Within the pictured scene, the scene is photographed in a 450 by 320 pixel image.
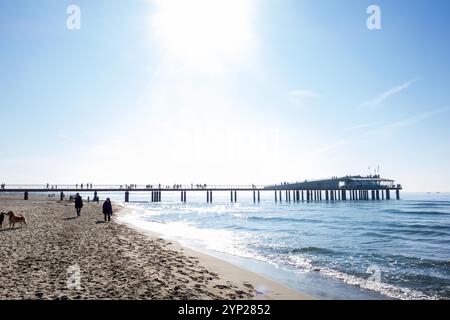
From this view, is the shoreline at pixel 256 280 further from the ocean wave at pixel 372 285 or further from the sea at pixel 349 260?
the ocean wave at pixel 372 285

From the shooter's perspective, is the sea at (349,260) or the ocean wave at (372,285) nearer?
the ocean wave at (372,285)

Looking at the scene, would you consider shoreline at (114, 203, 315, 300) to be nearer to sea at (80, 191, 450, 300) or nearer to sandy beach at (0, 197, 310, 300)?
sandy beach at (0, 197, 310, 300)

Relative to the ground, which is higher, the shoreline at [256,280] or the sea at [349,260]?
the shoreline at [256,280]

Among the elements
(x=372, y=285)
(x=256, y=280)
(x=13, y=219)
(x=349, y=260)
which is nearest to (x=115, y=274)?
(x=256, y=280)

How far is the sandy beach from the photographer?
6625 mm

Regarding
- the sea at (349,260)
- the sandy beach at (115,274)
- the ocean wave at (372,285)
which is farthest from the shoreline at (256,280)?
the ocean wave at (372,285)

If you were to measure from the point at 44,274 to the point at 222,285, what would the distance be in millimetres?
4276

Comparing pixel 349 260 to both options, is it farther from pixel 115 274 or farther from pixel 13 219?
pixel 13 219

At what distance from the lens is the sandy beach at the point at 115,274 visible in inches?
261

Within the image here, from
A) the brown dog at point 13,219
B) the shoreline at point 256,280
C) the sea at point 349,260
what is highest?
the brown dog at point 13,219

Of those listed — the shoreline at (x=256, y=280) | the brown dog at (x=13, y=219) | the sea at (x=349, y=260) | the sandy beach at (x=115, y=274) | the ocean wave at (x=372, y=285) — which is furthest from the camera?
the brown dog at (x=13, y=219)

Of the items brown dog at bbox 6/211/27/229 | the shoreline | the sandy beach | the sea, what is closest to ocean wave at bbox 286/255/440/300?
the sea

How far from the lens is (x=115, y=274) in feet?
26.9
